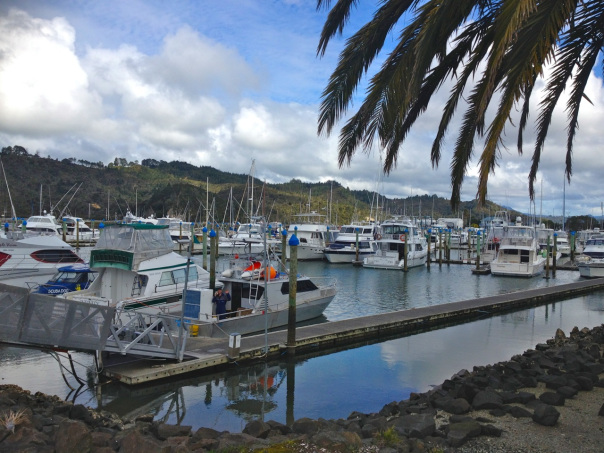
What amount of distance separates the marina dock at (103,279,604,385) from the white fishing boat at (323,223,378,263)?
84.2 ft

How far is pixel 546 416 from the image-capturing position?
7.93 meters

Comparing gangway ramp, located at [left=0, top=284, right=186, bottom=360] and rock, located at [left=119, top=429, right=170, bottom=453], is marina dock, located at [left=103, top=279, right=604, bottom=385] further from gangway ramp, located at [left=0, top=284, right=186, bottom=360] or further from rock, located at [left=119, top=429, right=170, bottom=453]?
rock, located at [left=119, top=429, right=170, bottom=453]

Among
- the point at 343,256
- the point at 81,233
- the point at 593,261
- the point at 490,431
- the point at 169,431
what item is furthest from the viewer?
the point at 81,233

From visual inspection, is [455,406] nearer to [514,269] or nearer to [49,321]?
[49,321]

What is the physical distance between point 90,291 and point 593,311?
25.7 meters

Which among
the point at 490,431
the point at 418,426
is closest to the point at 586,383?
the point at 490,431

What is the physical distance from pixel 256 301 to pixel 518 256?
3378 cm

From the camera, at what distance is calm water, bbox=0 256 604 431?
42.4 feet

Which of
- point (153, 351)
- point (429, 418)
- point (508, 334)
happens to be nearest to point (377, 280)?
point (508, 334)

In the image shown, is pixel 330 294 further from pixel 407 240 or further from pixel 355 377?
pixel 407 240

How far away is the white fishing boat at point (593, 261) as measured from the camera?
Result: 43.1 meters

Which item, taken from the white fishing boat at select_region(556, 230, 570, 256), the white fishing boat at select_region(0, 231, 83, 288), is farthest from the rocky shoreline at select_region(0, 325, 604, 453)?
the white fishing boat at select_region(556, 230, 570, 256)

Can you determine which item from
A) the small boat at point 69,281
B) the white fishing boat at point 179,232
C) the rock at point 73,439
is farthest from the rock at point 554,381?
the white fishing boat at point 179,232

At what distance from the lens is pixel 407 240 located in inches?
1935
